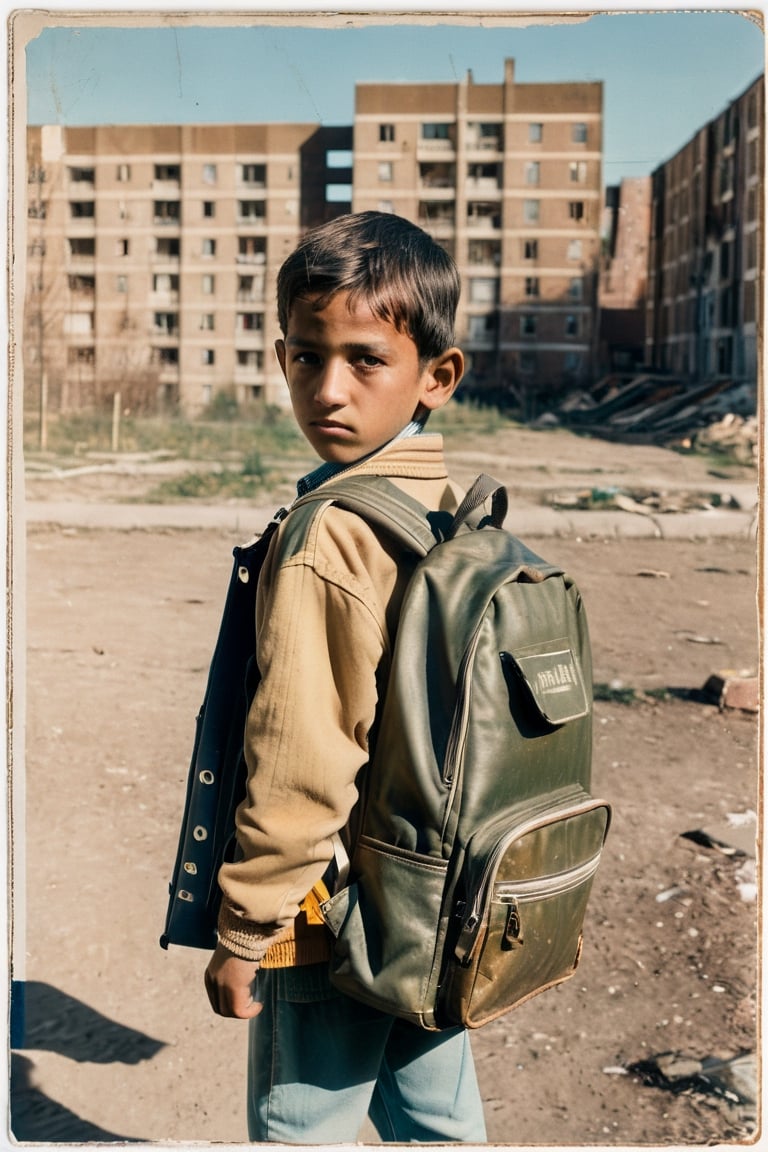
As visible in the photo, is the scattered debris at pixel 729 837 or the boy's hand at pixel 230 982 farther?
A: the scattered debris at pixel 729 837

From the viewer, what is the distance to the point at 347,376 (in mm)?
1315

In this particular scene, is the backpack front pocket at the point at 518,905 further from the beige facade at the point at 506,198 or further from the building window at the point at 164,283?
the building window at the point at 164,283

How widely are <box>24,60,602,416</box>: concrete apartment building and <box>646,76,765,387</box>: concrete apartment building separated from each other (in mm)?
1641

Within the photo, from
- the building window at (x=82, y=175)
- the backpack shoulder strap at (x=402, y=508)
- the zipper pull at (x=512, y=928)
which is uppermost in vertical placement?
the building window at (x=82, y=175)

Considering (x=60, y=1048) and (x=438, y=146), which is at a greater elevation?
(x=438, y=146)

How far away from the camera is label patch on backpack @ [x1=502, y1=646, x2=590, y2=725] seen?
126cm

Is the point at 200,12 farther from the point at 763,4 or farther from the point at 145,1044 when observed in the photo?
the point at 145,1044

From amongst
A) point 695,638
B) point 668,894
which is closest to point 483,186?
point 695,638

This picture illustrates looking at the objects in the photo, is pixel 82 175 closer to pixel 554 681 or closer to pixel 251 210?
pixel 251 210

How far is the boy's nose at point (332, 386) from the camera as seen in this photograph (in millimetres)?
1304

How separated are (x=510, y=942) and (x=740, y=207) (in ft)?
45.0

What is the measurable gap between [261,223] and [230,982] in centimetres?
1161

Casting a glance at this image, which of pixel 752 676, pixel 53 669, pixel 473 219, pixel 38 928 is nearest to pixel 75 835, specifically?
pixel 38 928

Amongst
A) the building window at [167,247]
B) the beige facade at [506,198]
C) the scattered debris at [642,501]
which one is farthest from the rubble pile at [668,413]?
the building window at [167,247]
